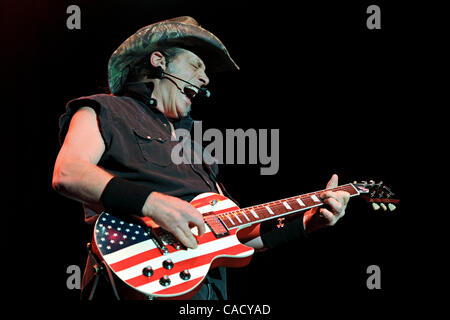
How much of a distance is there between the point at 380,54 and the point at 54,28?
306 cm

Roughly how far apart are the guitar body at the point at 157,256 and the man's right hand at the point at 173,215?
10 centimetres

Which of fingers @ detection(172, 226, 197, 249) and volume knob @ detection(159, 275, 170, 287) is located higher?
fingers @ detection(172, 226, 197, 249)

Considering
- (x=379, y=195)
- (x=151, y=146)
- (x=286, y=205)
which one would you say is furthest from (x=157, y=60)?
(x=379, y=195)

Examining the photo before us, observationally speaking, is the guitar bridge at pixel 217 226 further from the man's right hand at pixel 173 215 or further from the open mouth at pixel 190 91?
the open mouth at pixel 190 91

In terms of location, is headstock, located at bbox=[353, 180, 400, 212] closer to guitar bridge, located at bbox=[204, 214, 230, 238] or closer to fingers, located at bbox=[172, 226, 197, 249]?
guitar bridge, located at bbox=[204, 214, 230, 238]

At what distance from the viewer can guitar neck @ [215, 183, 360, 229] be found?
73.9 inches

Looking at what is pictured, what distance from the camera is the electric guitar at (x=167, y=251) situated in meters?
1.37

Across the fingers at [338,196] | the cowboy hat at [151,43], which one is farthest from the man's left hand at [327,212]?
the cowboy hat at [151,43]

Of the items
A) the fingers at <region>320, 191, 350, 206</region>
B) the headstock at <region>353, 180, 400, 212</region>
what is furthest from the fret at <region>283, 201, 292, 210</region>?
the headstock at <region>353, 180, 400, 212</region>

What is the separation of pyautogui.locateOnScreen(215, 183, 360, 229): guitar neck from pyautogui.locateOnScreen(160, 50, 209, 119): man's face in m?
0.88

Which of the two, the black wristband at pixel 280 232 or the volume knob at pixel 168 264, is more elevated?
the volume knob at pixel 168 264

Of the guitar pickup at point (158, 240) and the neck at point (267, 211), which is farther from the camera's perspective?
the neck at point (267, 211)

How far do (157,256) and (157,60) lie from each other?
1491mm

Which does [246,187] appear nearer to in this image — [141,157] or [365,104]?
[365,104]
